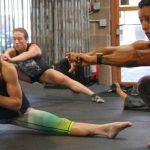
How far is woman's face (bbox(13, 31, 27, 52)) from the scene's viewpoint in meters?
4.15

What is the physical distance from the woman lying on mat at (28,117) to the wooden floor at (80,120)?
59mm

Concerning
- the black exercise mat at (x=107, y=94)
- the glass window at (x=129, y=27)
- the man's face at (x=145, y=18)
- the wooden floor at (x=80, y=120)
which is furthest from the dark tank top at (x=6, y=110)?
the glass window at (x=129, y=27)

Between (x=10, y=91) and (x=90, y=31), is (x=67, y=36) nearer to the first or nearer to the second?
(x=90, y=31)

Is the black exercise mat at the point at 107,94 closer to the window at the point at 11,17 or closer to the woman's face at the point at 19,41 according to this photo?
the woman's face at the point at 19,41

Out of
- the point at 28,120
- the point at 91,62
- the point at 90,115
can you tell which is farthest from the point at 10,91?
the point at 90,115

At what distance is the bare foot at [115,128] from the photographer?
8.49ft

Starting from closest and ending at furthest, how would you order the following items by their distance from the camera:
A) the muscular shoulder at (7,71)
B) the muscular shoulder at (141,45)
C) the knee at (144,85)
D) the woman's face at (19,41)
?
the muscular shoulder at (141,45)
the knee at (144,85)
the muscular shoulder at (7,71)
the woman's face at (19,41)

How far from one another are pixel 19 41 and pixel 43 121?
176 centimetres

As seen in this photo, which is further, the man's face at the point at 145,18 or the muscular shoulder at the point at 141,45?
the muscular shoulder at the point at 141,45

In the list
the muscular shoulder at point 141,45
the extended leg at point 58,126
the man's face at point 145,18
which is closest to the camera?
the man's face at point 145,18

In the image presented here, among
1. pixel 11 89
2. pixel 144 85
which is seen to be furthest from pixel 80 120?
pixel 144 85

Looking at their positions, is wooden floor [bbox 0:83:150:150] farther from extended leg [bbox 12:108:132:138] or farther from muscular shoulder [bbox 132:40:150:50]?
muscular shoulder [bbox 132:40:150:50]

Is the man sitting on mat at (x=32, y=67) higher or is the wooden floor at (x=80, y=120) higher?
the man sitting on mat at (x=32, y=67)

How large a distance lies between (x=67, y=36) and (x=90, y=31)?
0.44 m
